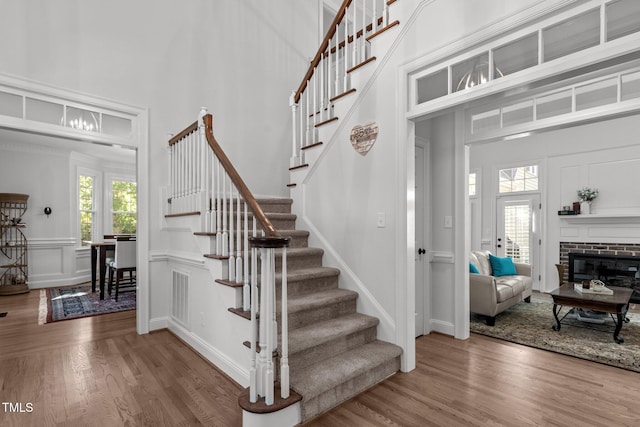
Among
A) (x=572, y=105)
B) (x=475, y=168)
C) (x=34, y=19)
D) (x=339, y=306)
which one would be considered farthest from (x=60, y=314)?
(x=475, y=168)

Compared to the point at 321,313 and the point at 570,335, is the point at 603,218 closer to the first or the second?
the point at 570,335

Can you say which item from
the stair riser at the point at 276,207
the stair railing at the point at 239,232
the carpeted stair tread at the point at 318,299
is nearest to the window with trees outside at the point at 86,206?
the stair railing at the point at 239,232

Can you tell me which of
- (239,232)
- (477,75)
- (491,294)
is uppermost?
(477,75)

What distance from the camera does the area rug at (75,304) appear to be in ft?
14.5

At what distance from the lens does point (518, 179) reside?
6770 millimetres

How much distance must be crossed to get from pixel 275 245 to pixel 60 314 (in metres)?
4.26

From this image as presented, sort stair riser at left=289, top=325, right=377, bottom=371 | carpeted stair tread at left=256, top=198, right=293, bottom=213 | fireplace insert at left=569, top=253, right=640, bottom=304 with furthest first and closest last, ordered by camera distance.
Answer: fireplace insert at left=569, top=253, right=640, bottom=304 → carpeted stair tread at left=256, top=198, right=293, bottom=213 → stair riser at left=289, top=325, right=377, bottom=371

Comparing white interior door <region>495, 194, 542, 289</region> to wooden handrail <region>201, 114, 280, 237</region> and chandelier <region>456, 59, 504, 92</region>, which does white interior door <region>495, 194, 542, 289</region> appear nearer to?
chandelier <region>456, 59, 504, 92</region>

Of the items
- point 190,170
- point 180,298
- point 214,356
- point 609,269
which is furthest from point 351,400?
point 609,269

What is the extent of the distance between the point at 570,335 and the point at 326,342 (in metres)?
2.99

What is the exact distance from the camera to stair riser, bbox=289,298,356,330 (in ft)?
8.63

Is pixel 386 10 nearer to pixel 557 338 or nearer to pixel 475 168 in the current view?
pixel 557 338

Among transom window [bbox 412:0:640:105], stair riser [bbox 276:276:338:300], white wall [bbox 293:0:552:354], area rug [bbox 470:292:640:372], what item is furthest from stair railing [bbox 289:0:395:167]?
area rug [bbox 470:292:640:372]

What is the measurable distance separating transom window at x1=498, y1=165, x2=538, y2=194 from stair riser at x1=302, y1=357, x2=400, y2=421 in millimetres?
5524
